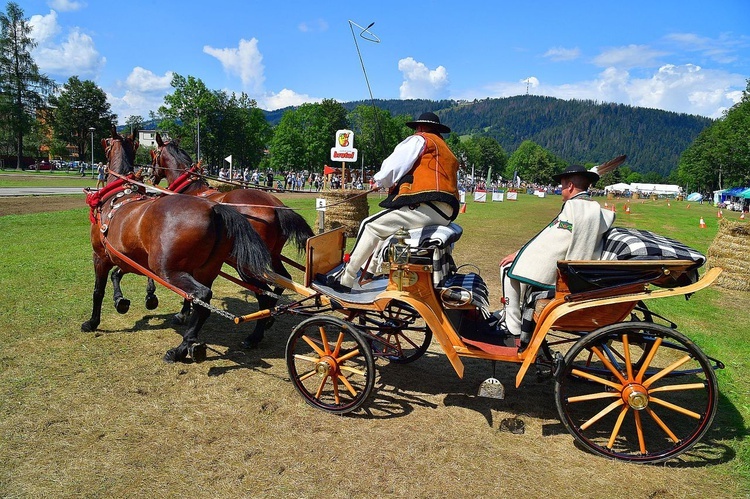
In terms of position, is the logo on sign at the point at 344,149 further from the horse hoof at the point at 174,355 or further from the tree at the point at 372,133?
the tree at the point at 372,133

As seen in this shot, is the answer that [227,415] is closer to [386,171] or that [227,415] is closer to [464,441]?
[464,441]

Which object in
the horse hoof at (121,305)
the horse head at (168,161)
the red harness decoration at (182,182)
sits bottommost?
the horse hoof at (121,305)

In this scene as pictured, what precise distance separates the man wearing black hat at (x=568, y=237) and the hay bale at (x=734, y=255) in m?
7.81

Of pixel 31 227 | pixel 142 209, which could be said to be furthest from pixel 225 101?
pixel 142 209

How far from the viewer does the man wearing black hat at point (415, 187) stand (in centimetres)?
436

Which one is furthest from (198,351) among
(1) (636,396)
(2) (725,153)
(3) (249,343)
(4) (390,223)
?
(2) (725,153)

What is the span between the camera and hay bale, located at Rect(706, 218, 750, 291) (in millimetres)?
9812

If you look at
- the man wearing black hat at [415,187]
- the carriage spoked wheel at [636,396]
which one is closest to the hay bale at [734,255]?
the carriage spoked wheel at [636,396]

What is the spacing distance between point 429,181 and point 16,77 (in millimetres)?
70044

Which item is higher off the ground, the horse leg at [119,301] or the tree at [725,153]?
the tree at [725,153]

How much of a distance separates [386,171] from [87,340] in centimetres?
426

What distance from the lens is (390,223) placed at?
177 inches

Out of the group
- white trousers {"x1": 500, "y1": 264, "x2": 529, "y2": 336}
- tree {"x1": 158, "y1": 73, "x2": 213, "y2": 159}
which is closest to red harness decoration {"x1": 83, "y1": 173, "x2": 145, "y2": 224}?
white trousers {"x1": 500, "y1": 264, "x2": 529, "y2": 336}

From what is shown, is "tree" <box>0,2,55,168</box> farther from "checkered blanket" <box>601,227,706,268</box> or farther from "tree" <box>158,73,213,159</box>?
"checkered blanket" <box>601,227,706,268</box>
